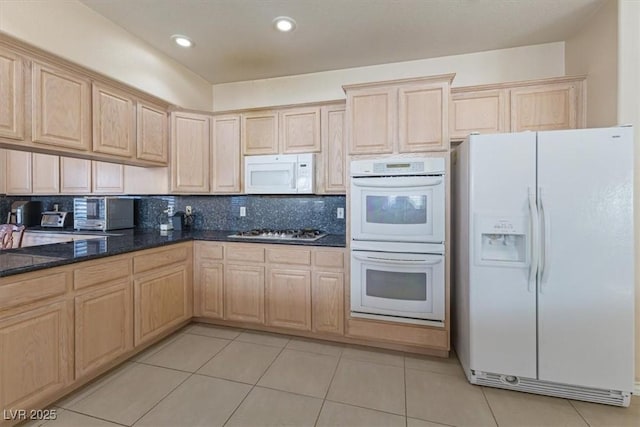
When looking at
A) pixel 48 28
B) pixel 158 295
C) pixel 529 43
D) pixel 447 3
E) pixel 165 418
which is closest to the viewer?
pixel 165 418

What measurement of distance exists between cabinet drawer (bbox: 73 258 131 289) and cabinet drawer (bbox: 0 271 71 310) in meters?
0.06

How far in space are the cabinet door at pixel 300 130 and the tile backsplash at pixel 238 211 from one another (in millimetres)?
568

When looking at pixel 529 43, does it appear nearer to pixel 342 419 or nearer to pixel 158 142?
pixel 342 419

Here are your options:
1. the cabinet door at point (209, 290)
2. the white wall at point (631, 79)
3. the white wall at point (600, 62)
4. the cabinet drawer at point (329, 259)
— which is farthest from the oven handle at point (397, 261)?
the white wall at point (600, 62)

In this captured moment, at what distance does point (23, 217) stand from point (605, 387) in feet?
19.1

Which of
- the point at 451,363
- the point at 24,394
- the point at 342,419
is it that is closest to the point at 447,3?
the point at 451,363

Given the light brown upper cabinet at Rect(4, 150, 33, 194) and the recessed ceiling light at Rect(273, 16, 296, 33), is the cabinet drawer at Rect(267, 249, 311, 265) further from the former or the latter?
the light brown upper cabinet at Rect(4, 150, 33, 194)

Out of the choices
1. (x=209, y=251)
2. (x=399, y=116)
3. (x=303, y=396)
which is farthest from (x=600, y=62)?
(x=209, y=251)

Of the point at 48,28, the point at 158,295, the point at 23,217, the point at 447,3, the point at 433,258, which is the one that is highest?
the point at 447,3

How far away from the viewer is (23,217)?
3.59 metres

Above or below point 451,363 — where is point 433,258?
above

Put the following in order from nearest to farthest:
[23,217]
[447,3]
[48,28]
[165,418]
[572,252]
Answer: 1. [165,418]
2. [572,252]
3. [48,28]
4. [447,3]
5. [23,217]

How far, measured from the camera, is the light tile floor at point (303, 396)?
1.68 metres

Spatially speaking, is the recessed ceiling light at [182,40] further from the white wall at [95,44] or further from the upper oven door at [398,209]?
the upper oven door at [398,209]
